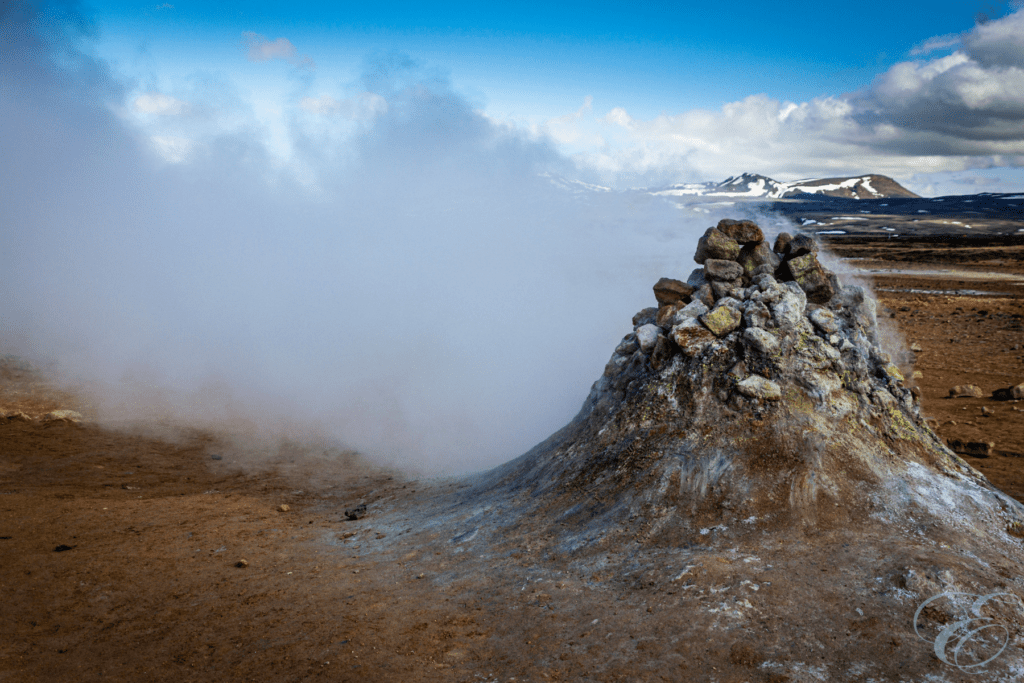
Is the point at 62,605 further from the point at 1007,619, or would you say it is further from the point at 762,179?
the point at 762,179

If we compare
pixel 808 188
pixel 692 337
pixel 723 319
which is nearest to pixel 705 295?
pixel 723 319

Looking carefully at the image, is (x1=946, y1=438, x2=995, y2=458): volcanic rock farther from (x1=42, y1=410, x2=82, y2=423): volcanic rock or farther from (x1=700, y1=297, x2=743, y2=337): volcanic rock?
(x1=42, y1=410, x2=82, y2=423): volcanic rock

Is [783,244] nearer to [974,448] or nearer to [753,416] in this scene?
[753,416]

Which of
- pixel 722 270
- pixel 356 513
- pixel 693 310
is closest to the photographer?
pixel 693 310

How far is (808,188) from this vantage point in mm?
159000

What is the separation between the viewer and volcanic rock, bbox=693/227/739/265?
546 cm

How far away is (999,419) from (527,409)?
22.1 feet

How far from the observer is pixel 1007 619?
2939 millimetres

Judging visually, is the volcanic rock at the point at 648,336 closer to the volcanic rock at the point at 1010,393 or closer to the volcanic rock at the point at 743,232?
the volcanic rock at the point at 743,232

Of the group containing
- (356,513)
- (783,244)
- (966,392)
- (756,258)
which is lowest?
(966,392)

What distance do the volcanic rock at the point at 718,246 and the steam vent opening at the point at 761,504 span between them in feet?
0.06

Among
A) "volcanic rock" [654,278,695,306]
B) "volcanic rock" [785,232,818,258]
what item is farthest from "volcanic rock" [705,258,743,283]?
"volcanic rock" [785,232,818,258]

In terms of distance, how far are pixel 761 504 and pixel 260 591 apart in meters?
3.59

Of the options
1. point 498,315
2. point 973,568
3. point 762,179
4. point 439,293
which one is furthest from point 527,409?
point 762,179
